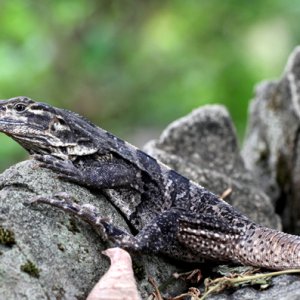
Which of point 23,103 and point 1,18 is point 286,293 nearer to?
point 23,103

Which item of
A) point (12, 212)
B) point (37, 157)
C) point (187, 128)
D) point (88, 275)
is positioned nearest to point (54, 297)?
point (88, 275)

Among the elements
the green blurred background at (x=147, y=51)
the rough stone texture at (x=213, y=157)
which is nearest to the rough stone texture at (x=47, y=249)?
the rough stone texture at (x=213, y=157)

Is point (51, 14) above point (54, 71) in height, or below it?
above

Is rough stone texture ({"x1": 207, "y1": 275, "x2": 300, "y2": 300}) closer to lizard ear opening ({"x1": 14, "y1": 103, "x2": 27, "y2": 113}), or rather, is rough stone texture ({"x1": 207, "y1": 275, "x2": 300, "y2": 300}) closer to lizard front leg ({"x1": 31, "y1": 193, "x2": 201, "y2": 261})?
lizard front leg ({"x1": 31, "y1": 193, "x2": 201, "y2": 261})

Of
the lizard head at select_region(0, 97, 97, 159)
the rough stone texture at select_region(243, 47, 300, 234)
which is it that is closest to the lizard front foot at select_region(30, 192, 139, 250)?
the lizard head at select_region(0, 97, 97, 159)

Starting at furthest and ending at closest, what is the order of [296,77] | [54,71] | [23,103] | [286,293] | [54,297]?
A: [54,71], [296,77], [23,103], [286,293], [54,297]

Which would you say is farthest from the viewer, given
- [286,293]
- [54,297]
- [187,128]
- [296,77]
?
[296,77]

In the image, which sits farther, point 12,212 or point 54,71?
point 54,71
